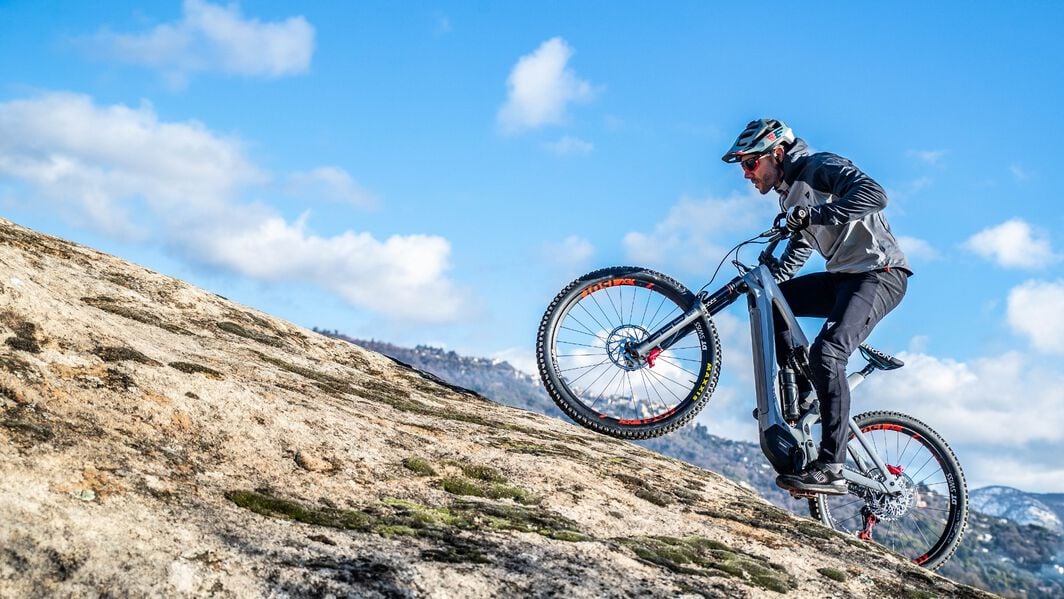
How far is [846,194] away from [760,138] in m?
1.27

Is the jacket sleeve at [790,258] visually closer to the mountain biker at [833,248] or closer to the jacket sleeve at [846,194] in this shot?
the mountain biker at [833,248]

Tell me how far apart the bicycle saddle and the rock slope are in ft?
12.4

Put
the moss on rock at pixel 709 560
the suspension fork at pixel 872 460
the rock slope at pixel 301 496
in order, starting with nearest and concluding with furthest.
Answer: the rock slope at pixel 301 496 < the moss on rock at pixel 709 560 < the suspension fork at pixel 872 460

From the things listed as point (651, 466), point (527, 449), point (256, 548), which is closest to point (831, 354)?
point (651, 466)

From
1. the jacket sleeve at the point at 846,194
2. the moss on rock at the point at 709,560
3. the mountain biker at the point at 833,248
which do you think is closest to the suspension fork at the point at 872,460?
the mountain biker at the point at 833,248

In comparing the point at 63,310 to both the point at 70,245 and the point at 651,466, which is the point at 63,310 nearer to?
the point at 70,245

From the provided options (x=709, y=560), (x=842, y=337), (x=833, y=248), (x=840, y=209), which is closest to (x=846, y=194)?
(x=840, y=209)

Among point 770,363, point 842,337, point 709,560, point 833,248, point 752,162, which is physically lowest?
point 709,560

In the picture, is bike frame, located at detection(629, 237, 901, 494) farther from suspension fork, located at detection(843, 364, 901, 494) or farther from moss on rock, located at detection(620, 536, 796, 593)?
moss on rock, located at detection(620, 536, 796, 593)

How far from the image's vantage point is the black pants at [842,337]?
873cm

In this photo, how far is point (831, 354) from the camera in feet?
28.5

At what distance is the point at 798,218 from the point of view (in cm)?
887

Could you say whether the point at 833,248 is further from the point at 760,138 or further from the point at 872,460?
the point at 872,460

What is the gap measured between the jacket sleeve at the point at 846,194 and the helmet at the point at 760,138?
66cm
